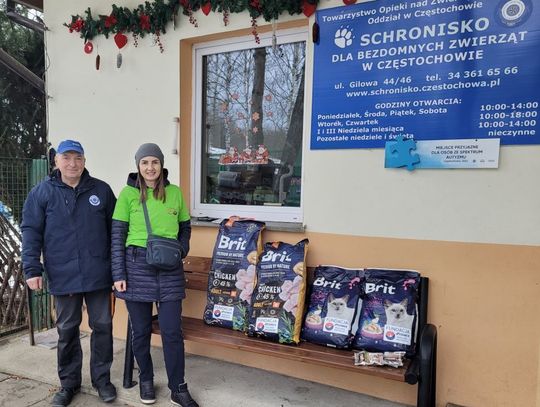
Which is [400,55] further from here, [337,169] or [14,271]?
[14,271]

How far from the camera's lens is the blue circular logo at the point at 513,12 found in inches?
90.8

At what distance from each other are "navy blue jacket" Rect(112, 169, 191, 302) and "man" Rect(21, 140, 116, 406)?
0.64ft

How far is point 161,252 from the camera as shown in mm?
2439

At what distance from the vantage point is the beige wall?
241 centimetres

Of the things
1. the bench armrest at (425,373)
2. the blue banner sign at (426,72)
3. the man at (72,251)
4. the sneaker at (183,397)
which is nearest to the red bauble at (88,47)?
the man at (72,251)

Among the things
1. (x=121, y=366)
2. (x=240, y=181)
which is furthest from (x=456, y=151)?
(x=121, y=366)

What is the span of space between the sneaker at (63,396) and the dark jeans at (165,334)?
1.79 feet

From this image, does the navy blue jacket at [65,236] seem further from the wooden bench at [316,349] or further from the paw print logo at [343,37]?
the paw print logo at [343,37]

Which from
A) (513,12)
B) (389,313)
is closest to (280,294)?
(389,313)

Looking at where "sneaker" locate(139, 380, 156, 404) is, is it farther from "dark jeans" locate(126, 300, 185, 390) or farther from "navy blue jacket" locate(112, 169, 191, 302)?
"navy blue jacket" locate(112, 169, 191, 302)

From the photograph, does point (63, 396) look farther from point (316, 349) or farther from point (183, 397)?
point (316, 349)

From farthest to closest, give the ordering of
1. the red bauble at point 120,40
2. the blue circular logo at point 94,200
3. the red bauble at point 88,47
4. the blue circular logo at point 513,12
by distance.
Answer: the red bauble at point 88,47 < the red bauble at point 120,40 < the blue circular logo at point 94,200 < the blue circular logo at point 513,12

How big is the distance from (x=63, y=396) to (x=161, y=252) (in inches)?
48.6

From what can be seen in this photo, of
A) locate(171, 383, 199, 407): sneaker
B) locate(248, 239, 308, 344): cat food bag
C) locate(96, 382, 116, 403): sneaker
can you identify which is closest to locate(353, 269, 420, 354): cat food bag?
locate(248, 239, 308, 344): cat food bag
